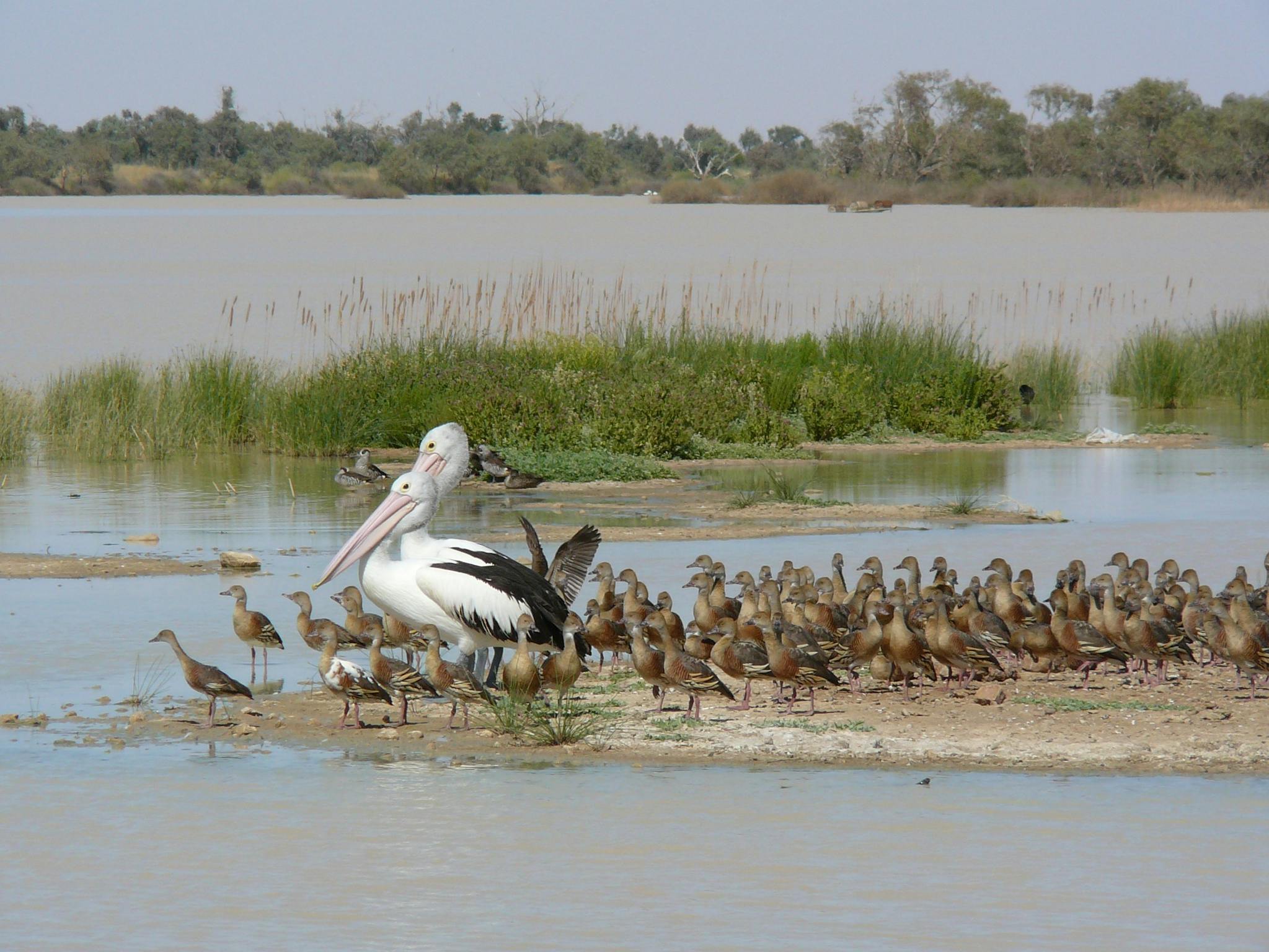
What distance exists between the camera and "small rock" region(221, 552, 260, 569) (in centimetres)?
1278

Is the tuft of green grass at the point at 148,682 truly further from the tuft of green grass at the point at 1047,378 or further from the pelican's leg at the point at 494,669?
the tuft of green grass at the point at 1047,378

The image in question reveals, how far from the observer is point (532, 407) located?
62.6ft

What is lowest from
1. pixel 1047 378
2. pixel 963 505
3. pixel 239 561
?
pixel 239 561

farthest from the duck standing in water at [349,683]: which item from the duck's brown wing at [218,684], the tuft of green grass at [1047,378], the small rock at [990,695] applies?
the tuft of green grass at [1047,378]

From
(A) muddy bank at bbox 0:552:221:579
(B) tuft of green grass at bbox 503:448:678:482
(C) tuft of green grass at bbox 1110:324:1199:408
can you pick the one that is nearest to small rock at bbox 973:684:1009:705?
(A) muddy bank at bbox 0:552:221:579

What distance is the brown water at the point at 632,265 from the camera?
39.3 meters

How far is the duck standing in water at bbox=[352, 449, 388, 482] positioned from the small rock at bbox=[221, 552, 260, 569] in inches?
173

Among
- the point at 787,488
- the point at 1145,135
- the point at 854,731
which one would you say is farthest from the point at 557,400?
the point at 1145,135

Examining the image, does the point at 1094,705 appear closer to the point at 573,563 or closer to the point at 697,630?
the point at 697,630

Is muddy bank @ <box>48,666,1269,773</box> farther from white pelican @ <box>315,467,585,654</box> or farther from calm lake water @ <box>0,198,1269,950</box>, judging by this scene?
white pelican @ <box>315,467,585,654</box>

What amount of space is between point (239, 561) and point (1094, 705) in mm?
6422

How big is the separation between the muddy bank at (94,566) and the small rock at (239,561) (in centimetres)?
11

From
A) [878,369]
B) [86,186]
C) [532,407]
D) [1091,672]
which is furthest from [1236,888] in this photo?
[86,186]

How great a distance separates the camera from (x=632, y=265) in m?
61.0
